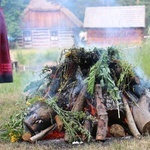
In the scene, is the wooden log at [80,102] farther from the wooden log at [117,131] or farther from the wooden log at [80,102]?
the wooden log at [117,131]

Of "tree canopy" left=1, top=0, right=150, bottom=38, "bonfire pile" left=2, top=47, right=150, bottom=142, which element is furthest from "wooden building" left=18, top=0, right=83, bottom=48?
"bonfire pile" left=2, top=47, right=150, bottom=142

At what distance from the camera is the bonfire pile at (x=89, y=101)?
4.80 meters

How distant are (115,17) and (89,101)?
1589cm

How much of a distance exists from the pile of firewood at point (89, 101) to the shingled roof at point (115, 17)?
12522 millimetres

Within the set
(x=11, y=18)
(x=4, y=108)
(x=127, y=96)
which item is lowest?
(x=4, y=108)

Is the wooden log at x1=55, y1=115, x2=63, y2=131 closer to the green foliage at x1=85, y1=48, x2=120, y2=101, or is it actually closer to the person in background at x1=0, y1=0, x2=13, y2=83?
the green foliage at x1=85, y1=48, x2=120, y2=101

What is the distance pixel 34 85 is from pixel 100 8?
536 inches

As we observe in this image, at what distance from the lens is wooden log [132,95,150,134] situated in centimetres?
488

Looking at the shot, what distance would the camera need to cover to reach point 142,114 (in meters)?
4.99

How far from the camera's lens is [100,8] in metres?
19.3

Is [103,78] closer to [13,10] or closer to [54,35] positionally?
[13,10]

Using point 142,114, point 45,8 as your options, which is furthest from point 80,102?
point 45,8

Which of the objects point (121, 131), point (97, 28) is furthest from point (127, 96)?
point (97, 28)

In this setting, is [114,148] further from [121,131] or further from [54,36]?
[54,36]
